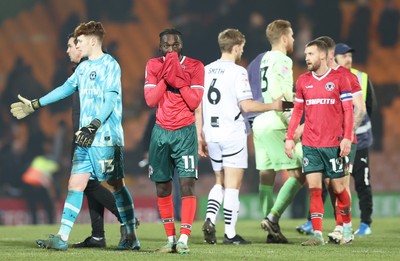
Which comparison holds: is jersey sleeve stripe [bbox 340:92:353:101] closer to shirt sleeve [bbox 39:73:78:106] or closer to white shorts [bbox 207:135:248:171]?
white shorts [bbox 207:135:248:171]

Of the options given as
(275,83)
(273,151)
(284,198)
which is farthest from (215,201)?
(275,83)

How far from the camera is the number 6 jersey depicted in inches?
356

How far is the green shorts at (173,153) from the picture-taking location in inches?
302

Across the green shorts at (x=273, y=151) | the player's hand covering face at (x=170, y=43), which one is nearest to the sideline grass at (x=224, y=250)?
the green shorts at (x=273, y=151)

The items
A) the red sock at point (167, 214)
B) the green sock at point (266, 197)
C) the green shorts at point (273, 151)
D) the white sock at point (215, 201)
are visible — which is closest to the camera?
the red sock at point (167, 214)

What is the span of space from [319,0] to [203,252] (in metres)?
11.5

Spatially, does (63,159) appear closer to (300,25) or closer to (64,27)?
(64,27)

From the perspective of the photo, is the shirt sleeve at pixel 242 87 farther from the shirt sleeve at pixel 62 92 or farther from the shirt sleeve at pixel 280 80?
the shirt sleeve at pixel 62 92

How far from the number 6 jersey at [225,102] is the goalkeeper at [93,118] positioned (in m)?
1.26

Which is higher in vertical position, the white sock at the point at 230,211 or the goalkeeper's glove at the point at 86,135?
the goalkeeper's glove at the point at 86,135

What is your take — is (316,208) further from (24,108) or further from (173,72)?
(24,108)

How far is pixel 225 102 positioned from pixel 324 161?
1.05 m

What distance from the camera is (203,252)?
25.7ft

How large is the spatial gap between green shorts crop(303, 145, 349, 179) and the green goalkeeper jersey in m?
0.80
